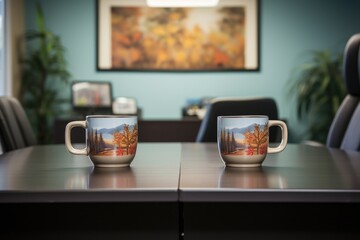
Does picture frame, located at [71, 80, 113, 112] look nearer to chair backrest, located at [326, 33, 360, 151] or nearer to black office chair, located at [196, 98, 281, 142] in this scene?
black office chair, located at [196, 98, 281, 142]

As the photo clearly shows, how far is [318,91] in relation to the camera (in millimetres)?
3750

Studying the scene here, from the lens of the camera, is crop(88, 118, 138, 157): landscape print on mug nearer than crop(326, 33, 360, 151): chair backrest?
Yes

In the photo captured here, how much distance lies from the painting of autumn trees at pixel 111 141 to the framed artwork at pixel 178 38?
3.12m

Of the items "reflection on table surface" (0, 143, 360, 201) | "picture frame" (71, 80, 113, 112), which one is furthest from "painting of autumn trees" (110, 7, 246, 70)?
"reflection on table surface" (0, 143, 360, 201)

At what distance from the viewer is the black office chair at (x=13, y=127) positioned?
1500mm

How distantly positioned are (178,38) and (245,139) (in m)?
3.15

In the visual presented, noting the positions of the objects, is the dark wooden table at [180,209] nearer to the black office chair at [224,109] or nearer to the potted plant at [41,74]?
the black office chair at [224,109]

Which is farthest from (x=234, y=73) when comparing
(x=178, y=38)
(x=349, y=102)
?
(x=349, y=102)

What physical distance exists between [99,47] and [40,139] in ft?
2.45

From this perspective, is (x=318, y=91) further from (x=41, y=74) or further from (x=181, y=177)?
(x=181, y=177)

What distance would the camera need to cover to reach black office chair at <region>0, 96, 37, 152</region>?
4.92 feet

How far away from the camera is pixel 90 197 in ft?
1.87

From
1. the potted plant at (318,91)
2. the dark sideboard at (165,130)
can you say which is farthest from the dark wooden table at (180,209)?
the potted plant at (318,91)

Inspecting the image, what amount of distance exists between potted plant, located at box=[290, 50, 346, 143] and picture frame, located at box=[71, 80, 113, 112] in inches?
51.1
